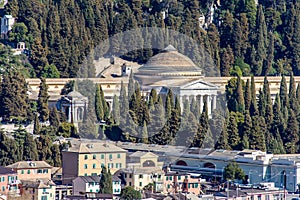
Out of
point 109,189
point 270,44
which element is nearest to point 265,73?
point 270,44

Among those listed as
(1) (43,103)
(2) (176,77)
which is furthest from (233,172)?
(2) (176,77)

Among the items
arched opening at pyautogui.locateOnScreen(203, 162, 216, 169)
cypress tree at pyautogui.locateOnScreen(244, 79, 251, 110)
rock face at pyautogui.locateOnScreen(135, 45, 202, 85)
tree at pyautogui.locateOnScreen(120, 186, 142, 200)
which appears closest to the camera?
tree at pyautogui.locateOnScreen(120, 186, 142, 200)

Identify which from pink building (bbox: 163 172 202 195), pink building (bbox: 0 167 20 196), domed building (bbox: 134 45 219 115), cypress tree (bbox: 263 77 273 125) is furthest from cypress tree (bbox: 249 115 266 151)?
pink building (bbox: 0 167 20 196)

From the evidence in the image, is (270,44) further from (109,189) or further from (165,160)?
(109,189)

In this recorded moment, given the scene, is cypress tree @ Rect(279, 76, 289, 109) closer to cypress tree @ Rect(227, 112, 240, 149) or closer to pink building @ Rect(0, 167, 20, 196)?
cypress tree @ Rect(227, 112, 240, 149)

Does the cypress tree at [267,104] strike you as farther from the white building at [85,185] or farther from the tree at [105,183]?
the tree at [105,183]

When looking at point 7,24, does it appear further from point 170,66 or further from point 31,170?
point 31,170
